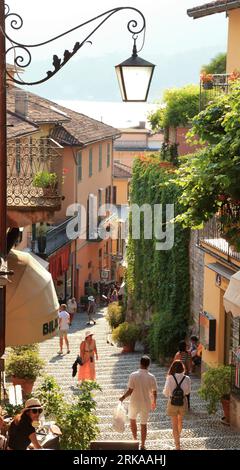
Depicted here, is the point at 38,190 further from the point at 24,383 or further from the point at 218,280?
the point at 218,280

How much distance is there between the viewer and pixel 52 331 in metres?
14.0

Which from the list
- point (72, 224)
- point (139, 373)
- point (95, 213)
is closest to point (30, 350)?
point (139, 373)

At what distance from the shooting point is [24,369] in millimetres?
19562

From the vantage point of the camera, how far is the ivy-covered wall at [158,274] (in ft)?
86.7

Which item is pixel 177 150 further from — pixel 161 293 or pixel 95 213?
pixel 95 213

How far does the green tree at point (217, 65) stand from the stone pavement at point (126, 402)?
9.11 m

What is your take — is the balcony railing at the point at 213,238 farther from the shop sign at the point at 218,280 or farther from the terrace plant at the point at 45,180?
the terrace plant at the point at 45,180

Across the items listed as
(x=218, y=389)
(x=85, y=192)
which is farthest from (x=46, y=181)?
(x=85, y=192)

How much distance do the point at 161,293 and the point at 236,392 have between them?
10.6m

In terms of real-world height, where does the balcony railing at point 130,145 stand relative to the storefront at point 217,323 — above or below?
above

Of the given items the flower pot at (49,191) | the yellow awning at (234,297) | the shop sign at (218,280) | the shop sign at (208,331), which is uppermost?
the flower pot at (49,191)

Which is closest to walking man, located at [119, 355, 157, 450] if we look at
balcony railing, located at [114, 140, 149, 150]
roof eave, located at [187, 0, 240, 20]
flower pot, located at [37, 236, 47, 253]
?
roof eave, located at [187, 0, 240, 20]

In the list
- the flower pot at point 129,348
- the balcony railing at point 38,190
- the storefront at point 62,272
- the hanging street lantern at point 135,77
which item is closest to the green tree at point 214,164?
the balcony railing at point 38,190

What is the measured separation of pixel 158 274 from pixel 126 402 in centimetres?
858
